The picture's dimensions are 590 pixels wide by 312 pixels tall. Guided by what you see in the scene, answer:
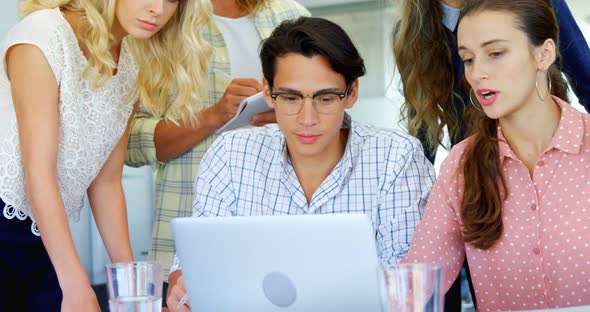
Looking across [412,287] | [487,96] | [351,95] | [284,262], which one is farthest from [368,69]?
[412,287]

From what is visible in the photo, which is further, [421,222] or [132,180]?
[132,180]

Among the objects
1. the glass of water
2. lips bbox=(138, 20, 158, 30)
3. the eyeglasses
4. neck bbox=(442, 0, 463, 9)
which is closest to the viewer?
the glass of water

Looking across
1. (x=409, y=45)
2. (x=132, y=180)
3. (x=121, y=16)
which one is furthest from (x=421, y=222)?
(x=132, y=180)

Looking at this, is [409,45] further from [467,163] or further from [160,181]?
[160,181]

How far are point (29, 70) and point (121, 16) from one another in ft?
0.92

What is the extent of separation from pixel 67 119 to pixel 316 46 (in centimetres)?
61

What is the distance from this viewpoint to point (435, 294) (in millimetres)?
1099

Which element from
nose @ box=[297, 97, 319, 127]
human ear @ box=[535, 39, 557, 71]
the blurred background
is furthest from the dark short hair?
the blurred background

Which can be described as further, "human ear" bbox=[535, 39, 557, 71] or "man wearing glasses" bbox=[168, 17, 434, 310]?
"man wearing glasses" bbox=[168, 17, 434, 310]

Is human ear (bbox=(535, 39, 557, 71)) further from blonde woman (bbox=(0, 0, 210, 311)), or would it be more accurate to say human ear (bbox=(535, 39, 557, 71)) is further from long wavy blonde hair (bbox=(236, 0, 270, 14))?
long wavy blonde hair (bbox=(236, 0, 270, 14))

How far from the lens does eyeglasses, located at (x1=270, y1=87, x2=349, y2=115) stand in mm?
2047

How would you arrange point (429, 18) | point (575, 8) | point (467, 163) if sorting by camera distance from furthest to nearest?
point (575, 8) → point (429, 18) → point (467, 163)

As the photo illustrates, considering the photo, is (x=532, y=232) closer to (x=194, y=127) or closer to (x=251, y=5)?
(x=194, y=127)

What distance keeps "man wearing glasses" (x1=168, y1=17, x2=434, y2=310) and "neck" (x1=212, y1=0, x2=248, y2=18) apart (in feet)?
1.31
